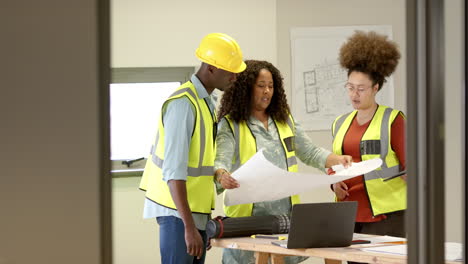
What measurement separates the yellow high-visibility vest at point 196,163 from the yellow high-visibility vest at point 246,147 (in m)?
0.16

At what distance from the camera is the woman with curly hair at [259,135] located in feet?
10.2

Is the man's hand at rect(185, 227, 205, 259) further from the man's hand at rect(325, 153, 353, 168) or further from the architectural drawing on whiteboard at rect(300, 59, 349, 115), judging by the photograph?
the architectural drawing on whiteboard at rect(300, 59, 349, 115)

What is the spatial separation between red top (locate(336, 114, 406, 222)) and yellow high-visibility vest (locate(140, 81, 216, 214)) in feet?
2.26

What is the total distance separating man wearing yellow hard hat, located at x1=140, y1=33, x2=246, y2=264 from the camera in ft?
8.98

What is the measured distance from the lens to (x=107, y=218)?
125 cm

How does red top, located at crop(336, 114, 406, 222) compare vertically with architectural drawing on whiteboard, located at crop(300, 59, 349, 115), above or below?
below

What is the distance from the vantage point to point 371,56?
142 inches

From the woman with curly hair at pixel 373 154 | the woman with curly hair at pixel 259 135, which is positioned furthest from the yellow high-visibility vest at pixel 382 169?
the woman with curly hair at pixel 259 135

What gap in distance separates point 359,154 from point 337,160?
10cm

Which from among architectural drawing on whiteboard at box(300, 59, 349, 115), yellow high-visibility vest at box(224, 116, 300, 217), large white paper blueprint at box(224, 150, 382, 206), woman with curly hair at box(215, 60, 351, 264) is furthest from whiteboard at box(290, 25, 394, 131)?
large white paper blueprint at box(224, 150, 382, 206)

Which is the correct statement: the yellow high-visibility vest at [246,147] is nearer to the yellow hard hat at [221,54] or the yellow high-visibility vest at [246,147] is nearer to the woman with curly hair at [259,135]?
the woman with curly hair at [259,135]

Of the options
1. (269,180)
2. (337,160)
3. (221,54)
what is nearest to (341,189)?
(337,160)

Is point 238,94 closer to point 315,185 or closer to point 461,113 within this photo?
point 315,185

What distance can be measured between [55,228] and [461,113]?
3.24ft
